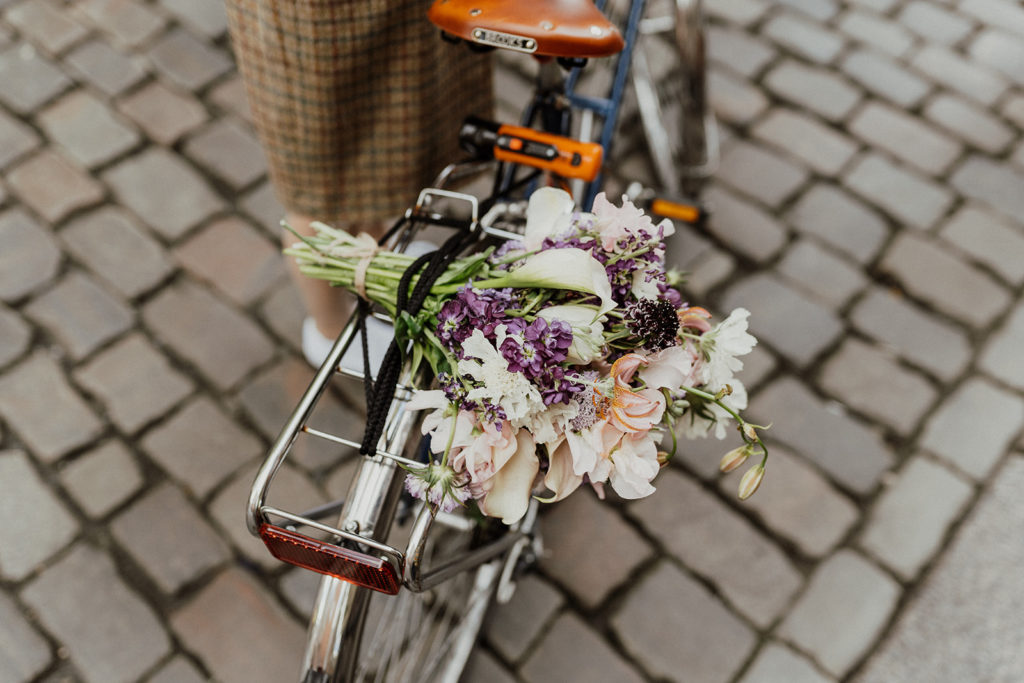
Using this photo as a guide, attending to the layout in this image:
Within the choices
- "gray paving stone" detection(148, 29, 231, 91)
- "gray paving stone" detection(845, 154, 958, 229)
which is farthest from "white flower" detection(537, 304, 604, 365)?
"gray paving stone" detection(148, 29, 231, 91)

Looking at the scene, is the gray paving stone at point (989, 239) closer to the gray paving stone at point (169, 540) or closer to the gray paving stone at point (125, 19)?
the gray paving stone at point (169, 540)

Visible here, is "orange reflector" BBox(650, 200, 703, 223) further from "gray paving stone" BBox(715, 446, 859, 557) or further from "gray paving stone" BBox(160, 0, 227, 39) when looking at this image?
"gray paving stone" BBox(160, 0, 227, 39)

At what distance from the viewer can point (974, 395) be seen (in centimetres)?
243

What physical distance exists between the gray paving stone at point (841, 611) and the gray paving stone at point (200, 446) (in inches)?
64.5

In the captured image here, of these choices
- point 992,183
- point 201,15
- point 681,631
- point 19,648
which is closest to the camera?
A: point 19,648

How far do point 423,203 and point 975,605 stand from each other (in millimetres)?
1912

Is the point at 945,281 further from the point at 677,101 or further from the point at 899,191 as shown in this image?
the point at 677,101

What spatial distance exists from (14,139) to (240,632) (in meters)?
2.09

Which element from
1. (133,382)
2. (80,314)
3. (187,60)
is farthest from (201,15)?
(133,382)

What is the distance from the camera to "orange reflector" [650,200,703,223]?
6.64ft

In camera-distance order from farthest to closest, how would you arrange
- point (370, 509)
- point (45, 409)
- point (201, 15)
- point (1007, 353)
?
point (201, 15)
point (1007, 353)
point (45, 409)
point (370, 509)

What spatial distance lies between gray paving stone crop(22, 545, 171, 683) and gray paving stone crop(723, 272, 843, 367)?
204 cm

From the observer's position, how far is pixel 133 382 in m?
2.33

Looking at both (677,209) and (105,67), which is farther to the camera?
(105,67)
